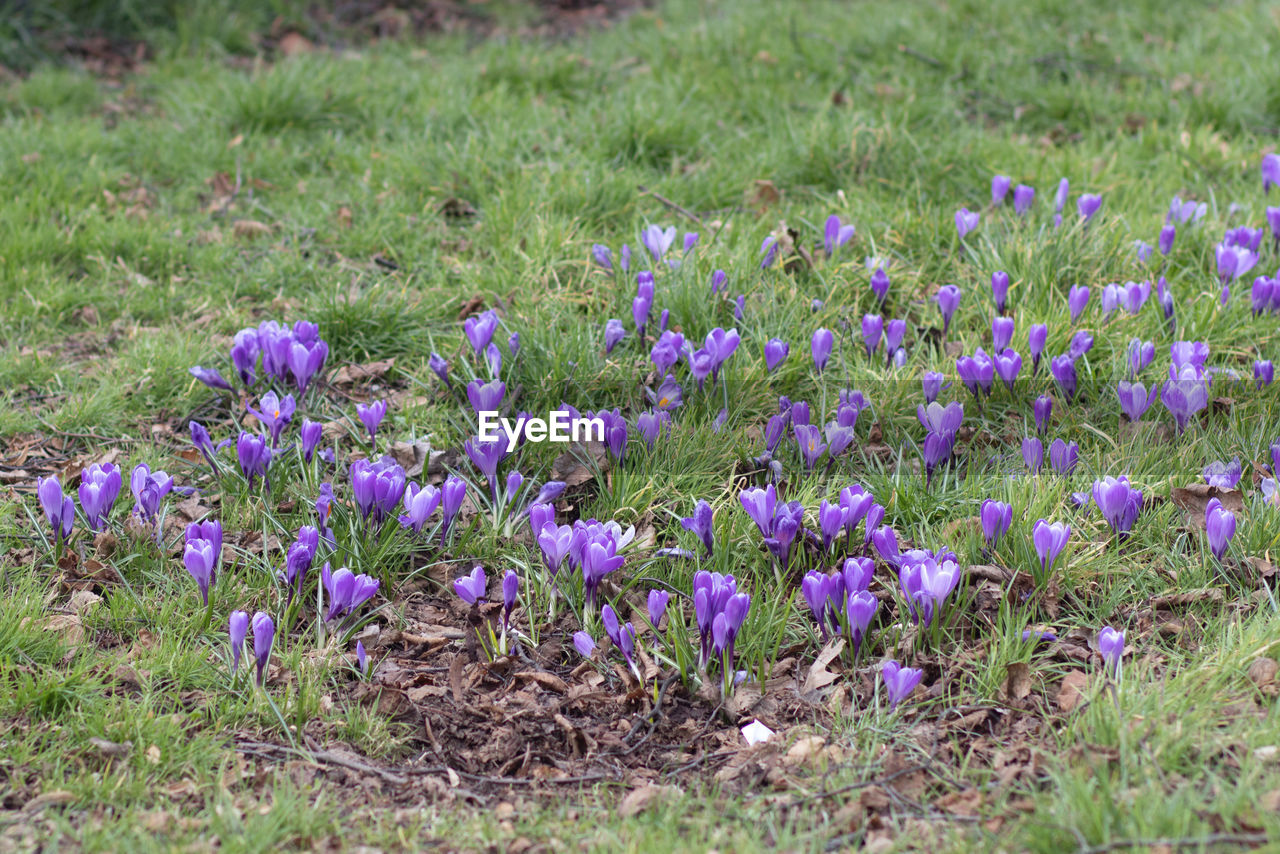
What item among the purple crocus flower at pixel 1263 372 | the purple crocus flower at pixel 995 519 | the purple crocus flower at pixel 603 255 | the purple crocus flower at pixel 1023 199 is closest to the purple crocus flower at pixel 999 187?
the purple crocus flower at pixel 1023 199

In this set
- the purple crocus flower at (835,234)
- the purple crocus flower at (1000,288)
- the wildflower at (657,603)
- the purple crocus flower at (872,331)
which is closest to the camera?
the wildflower at (657,603)

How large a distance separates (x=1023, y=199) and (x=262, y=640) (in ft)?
11.7

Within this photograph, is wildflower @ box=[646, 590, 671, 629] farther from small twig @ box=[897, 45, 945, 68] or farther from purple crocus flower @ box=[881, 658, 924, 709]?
small twig @ box=[897, 45, 945, 68]

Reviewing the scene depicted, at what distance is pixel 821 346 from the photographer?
3.78 meters

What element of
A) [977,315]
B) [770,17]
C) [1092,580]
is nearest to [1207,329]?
[977,315]

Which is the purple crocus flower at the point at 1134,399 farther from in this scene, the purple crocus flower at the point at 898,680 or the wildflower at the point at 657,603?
the wildflower at the point at 657,603

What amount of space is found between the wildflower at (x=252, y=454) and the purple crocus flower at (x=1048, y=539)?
2.21 metres

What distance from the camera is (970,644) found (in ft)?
9.27

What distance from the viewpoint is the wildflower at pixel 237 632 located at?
2.62 m

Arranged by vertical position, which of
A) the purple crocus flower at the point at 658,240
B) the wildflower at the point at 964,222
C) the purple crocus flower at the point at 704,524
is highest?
the wildflower at the point at 964,222

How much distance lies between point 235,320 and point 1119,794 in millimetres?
3703

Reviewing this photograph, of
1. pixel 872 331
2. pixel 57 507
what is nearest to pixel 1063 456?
pixel 872 331

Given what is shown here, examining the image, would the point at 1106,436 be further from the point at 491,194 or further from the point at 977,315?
the point at 491,194

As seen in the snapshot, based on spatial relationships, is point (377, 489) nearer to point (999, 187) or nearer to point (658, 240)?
point (658, 240)
